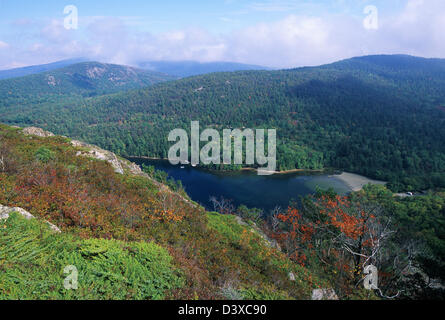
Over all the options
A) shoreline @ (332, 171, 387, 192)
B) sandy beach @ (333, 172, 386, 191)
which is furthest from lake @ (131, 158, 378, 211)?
sandy beach @ (333, 172, 386, 191)

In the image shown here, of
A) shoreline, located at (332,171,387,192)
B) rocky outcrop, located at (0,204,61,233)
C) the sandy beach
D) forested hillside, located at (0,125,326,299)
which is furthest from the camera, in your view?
the sandy beach

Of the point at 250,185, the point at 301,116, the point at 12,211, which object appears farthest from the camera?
the point at 301,116

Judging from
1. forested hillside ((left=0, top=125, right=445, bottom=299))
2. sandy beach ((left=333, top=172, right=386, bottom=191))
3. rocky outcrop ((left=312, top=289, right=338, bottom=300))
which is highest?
forested hillside ((left=0, top=125, right=445, bottom=299))

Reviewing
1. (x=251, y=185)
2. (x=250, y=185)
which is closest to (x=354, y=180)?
(x=251, y=185)

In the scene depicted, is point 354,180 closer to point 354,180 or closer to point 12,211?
point 354,180

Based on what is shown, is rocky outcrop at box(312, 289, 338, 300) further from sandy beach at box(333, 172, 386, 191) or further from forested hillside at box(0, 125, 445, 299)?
sandy beach at box(333, 172, 386, 191)

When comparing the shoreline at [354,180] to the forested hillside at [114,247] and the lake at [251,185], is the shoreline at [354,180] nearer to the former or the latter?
the lake at [251,185]

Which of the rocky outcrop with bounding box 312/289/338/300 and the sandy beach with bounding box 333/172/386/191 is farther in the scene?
the sandy beach with bounding box 333/172/386/191
